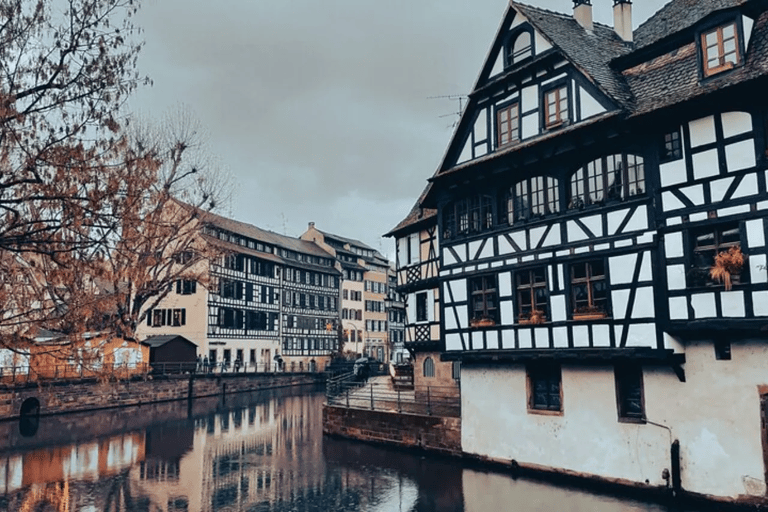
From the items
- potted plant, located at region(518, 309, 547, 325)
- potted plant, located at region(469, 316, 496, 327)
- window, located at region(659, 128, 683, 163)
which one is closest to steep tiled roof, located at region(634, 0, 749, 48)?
window, located at region(659, 128, 683, 163)

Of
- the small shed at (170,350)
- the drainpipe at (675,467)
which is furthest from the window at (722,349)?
the small shed at (170,350)

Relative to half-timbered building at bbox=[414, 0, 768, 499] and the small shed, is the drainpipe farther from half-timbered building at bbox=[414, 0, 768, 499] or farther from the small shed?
the small shed

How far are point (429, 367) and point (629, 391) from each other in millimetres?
13712

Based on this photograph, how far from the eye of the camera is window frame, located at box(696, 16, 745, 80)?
50.5 feet

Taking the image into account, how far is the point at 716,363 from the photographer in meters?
15.3

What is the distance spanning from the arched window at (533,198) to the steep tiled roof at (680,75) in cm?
337

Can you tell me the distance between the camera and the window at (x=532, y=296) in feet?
63.1

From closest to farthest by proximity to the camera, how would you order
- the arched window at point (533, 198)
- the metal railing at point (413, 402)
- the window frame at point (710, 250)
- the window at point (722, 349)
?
the window frame at point (710, 250) < the window at point (722, 349) < the arched window at point (533, 198) < the metal railing at point (413, 402)

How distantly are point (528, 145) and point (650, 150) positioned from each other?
349cm

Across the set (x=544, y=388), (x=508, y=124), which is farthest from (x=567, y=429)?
(x=508, y=124)

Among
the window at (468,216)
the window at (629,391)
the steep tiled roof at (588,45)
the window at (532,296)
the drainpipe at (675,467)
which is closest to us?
the drainpipe at (675,467)

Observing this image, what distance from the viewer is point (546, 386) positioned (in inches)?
766

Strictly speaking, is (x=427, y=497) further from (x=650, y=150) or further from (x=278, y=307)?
(x=278, y=307)

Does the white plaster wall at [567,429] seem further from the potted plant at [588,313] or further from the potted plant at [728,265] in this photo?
the potted plant at [728,265]
